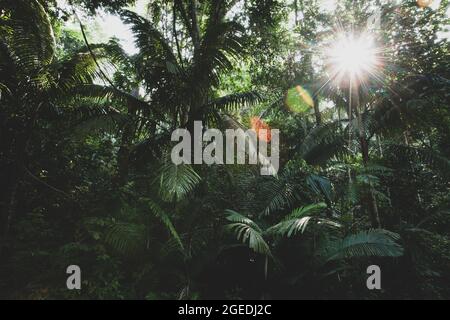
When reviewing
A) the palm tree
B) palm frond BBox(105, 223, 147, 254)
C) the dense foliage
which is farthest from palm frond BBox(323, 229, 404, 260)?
the palm tree

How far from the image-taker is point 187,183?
474 centimetres

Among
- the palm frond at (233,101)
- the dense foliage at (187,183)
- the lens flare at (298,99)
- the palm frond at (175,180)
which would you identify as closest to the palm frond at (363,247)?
the dense foliage at (187,183)

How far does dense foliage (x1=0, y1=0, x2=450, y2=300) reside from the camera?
4395 mm

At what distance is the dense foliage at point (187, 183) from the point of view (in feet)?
14.4

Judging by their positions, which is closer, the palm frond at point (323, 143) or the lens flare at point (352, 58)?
the lens flare at point (352, 58)

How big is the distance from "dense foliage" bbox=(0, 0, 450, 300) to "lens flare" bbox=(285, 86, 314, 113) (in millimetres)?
110

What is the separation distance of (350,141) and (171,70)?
4.32 m

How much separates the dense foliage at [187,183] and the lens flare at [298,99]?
0.11 metres

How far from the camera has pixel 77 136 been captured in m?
5.08

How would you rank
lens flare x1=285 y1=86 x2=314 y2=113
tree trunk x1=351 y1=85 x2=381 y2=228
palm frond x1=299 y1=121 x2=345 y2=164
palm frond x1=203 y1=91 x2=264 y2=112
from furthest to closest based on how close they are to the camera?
lens flare x1=285 y1=86 x2=314 y2=113 → palm frond x1=299 y1=121 x2=345 y2=164 → tree trunk x1=351 y1=85 x2=381 y2=228 → palm frond x1=203 y1=91 x2=264 y2=112

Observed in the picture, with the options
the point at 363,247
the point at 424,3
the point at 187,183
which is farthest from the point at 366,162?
the point at 424,3

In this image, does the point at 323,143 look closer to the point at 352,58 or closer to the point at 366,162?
the point at 366,162

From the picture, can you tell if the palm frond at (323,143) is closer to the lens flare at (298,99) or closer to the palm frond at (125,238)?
the lens flare at (298,99)

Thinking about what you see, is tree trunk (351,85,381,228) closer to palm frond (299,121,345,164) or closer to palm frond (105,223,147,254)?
palm frond (299,121,345,164)
